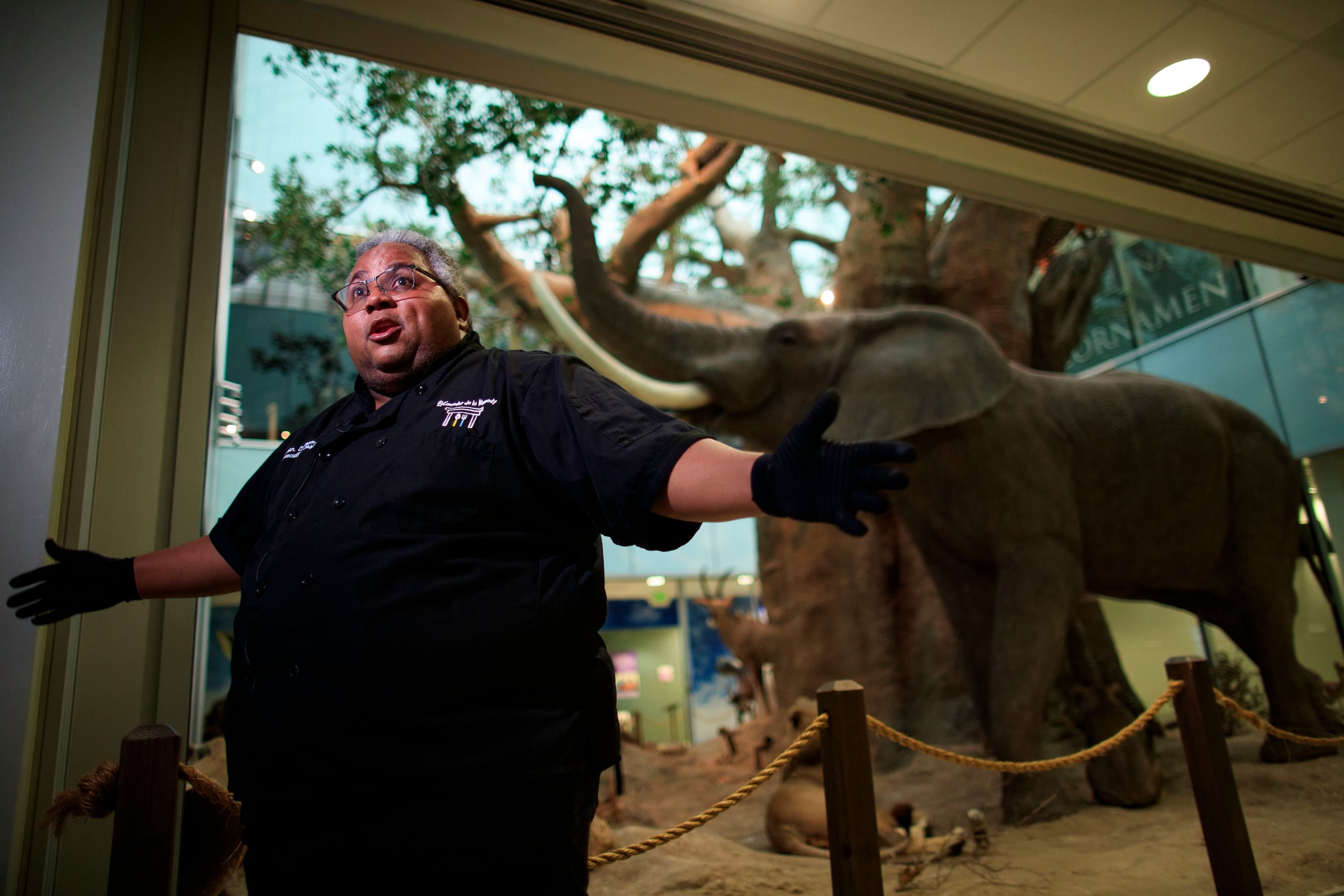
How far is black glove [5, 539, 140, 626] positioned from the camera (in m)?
1.42

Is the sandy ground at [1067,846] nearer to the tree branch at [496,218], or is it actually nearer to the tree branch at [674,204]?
the tree branch at [674,204]

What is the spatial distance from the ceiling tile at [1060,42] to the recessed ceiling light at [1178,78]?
238mm

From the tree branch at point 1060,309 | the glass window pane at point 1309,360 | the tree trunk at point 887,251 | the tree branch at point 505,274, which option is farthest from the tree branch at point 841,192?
the glass window pane at point 1309,360

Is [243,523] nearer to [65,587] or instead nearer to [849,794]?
[65,587]

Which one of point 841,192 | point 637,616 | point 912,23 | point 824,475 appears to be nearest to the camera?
point 824,475

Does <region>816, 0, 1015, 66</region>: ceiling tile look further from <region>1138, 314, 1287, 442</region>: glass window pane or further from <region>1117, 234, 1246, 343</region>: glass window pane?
<region>1117, 234, 1246, 343</region>: glass window pane

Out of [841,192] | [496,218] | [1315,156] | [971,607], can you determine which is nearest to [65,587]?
[971,607]

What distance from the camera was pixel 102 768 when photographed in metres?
1.35

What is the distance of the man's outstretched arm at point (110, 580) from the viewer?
1429mm

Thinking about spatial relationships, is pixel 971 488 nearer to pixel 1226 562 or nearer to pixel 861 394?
pixel 861 394

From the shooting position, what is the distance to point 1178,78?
3223mm

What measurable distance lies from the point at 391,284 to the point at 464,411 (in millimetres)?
339

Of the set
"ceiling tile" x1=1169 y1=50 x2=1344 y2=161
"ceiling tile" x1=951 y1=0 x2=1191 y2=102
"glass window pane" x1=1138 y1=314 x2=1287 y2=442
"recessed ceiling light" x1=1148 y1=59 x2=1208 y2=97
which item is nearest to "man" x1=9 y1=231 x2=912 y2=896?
"ceiling tile" x1=951 y1=0 x2=1191 y2=102

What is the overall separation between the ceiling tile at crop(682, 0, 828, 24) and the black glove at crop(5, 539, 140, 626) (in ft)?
7.60
